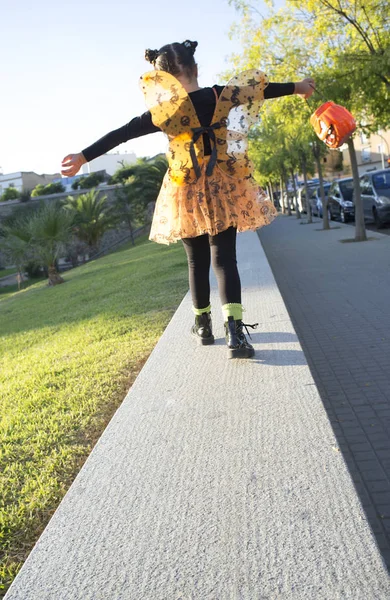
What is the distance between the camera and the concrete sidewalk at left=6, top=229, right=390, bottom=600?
1668 mm

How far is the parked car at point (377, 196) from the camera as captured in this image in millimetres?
17000

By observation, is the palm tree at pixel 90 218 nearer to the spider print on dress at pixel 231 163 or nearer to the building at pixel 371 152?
the building at pixel 371 152

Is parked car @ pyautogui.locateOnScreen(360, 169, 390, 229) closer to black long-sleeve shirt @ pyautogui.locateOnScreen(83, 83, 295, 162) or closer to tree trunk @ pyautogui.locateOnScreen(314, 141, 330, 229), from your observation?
tree trunk @ pyautogui.locateOnScreen(314, 141, 330, 229)

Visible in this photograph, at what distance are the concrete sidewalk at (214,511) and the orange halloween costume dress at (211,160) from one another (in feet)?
3.65

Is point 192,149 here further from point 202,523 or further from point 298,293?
point 298,293

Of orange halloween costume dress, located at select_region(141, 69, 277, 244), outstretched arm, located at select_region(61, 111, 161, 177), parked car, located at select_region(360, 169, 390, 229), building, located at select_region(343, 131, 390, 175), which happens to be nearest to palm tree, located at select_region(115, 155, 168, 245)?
parked car, located at select_region(360, 169, 390, 229)

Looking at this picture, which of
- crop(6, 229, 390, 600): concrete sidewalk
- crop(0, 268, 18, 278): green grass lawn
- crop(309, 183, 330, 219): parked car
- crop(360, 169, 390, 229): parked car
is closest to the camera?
crop(6, 229, 390, 600): concrete sidewalk

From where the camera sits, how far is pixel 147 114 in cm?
373

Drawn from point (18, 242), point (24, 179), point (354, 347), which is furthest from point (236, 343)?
point (24, 179)

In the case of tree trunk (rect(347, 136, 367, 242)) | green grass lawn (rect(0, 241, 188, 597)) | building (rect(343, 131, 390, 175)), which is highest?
building (rect(343, 131, 390, 175))

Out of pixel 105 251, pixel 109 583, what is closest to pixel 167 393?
pixel 109 583

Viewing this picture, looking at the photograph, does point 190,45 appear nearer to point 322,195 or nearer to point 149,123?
point 149,123

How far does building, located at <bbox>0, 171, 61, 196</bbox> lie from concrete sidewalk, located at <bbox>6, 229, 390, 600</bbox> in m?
105

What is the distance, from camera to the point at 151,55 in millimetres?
3766
